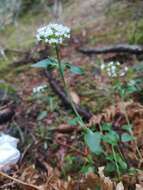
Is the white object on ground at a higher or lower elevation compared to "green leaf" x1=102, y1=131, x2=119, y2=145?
lower

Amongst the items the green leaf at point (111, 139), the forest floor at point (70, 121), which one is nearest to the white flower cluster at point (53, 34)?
the forest floor at point (70, 121)

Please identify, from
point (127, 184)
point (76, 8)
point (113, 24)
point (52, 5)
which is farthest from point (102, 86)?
Result: point (52, 5)

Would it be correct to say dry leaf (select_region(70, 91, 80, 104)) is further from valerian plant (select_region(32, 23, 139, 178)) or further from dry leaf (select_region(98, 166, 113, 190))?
dry leaf (select_region(98, 166, 113, 190))

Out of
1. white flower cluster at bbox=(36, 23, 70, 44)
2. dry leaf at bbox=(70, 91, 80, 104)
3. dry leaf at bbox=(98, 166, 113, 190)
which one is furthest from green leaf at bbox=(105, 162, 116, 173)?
dry leaf at bbox=(70, 91, 80, 104)

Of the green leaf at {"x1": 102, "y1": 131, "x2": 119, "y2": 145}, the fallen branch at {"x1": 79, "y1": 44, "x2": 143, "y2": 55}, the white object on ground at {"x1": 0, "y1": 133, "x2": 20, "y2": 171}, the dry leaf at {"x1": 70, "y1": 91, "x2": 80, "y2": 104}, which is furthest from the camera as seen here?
the fallen branch at {"x1": 79, "y1": 44, "x2": 143, "y2": 55}

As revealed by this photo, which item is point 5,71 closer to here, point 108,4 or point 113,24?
Answer: point 113,24

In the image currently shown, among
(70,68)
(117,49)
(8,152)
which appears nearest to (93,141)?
(70,68)
